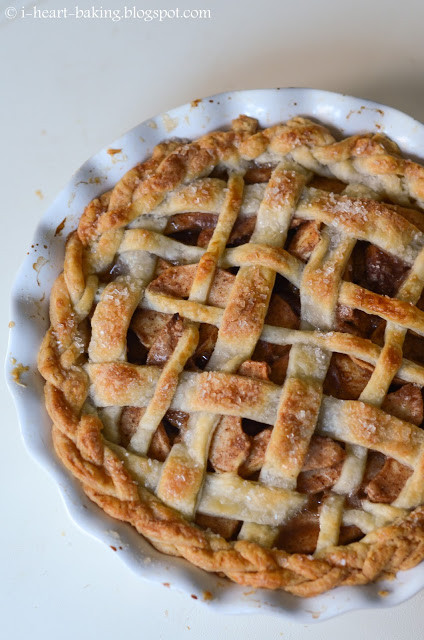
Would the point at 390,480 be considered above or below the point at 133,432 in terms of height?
above

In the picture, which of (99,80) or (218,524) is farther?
(99,80)

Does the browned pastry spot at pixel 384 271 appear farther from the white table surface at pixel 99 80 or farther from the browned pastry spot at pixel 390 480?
the white table surface at pixel 99 80

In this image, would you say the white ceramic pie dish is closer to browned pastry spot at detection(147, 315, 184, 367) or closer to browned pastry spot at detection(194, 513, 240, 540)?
browned pastry spot at detection(194, 513, 240, 540)

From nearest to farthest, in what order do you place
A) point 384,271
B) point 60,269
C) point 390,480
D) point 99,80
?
point 390,480
point 384,271
point 60,269
point 99,80

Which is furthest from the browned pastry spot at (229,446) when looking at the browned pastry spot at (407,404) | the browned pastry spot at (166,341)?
the browned pastry spot at (407,404)

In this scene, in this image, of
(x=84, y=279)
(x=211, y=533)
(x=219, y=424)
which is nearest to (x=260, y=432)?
(x=219, y=424)

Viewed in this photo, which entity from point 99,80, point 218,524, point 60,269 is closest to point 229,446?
point 218,524

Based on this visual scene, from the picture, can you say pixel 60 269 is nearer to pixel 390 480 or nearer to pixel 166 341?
pixel 166 341

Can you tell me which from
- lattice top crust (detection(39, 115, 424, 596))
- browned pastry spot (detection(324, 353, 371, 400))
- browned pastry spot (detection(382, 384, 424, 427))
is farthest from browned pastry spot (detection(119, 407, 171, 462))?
browned pastry spot (detection(382, 384, 424, 427))
